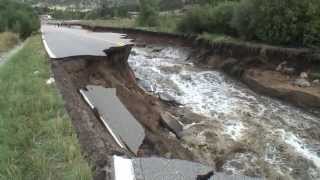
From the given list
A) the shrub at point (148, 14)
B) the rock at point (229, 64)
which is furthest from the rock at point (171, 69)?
the shrub at point (148, 14)

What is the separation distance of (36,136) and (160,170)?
2421mm

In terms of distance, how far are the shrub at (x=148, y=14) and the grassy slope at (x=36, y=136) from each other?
140ft

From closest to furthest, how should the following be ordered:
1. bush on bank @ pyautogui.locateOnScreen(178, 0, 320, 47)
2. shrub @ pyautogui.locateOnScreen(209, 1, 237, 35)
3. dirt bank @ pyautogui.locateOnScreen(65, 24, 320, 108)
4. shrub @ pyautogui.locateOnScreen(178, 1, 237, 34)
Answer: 1. dirt bank @ pyautogui.locateOnScreen(65, 24, 320, 108)
2. bush on bank @ pyautogui.locateOnScreen(178, 0, 320, 47)
3. shrub @ pyautogui.locateOnScreen(209, 1, 237, 35)
4. shrub @ pyautogui.locateOnScreen(178, 1, 237, 34)

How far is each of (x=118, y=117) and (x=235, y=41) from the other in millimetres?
17178

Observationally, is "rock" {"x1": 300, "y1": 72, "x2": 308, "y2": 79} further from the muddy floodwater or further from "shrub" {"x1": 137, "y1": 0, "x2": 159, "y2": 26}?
"shrub" {"x1": 137, "y1": 0, "x2": 159, "y2": 26}

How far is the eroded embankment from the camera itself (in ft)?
21.2

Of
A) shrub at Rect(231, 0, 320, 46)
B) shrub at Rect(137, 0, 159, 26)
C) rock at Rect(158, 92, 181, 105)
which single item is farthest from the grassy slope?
shrub at Rect(137, 0, 159, 26)

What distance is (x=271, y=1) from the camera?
2347 cm

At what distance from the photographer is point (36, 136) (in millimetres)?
6641

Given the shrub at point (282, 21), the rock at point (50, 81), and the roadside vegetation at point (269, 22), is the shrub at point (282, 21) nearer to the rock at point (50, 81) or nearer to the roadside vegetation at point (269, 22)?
the roadside vegetation at point (269, 22)

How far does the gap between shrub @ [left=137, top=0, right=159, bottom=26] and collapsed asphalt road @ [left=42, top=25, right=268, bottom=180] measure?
31632mm

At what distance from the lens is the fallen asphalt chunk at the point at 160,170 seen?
5207 mm

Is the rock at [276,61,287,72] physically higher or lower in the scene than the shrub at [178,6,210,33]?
lower

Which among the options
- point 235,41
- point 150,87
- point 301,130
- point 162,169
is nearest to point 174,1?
point 235,41
